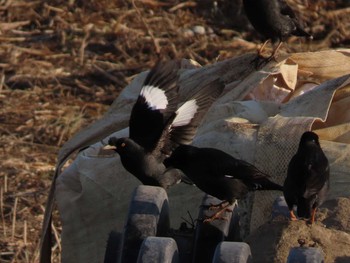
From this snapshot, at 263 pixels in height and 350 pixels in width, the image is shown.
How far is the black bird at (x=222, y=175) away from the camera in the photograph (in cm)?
472

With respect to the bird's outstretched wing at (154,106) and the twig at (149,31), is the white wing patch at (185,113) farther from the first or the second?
the twig at (149,31)

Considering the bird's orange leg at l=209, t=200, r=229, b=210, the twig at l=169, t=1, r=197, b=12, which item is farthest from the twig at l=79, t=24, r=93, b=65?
the bird's orange leg at l=209, t=200, r=229, b=210

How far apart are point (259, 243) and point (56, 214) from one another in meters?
3.24

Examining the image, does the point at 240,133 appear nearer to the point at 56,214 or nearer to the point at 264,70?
the point at 264,70

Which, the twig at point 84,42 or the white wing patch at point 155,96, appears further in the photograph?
the twig at point 84,42

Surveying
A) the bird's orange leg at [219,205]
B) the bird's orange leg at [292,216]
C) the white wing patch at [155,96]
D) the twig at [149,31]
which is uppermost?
the bird's orange leg at [292,216]

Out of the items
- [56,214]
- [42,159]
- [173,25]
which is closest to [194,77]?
[56,214]

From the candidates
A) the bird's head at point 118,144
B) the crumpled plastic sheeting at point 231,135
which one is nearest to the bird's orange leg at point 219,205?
the crumpled plastic sheeting at point 231,135

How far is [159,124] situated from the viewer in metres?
5.51

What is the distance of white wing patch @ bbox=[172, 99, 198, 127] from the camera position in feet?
18.0

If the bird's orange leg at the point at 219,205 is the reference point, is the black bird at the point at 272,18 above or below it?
below

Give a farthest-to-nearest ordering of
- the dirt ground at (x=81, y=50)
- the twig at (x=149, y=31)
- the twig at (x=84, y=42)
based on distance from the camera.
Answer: the twig at (x=149, y=31)
the twig at (x=84, y=42)
the dirt ground at (x=81, y=50)

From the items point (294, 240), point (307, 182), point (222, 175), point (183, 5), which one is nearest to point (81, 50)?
point (183, 5)

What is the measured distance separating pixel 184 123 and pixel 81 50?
160 inches
